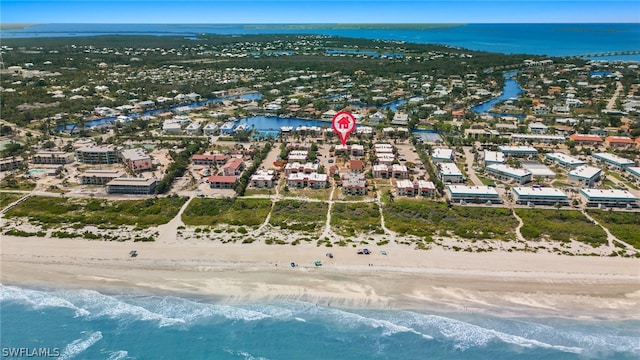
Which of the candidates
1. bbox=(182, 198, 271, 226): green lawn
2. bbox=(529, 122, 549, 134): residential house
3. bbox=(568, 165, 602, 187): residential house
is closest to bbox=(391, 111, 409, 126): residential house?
bbox=(529, 122, 549, 134): residential house

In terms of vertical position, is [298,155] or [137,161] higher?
[298,155]

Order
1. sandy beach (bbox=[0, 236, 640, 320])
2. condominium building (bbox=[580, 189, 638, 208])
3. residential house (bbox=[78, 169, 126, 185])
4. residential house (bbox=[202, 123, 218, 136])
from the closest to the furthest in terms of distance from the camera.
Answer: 1. sandy beach (bbox=[0, 236, 640, 320])
2. condominium building (bbox=[580, 189, 638, 208])
3. residential house (bbox=[78, 169, 126, 185])
4. residential house (bbox=[202, 123, 218, 136])

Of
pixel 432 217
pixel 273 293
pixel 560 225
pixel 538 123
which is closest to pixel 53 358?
pixel 273 293

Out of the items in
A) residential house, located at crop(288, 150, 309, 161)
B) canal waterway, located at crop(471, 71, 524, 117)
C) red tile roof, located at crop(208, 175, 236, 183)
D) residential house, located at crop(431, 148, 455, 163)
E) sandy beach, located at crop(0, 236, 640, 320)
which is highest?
canal waterway, located at crop(471, 71, 524, 117)

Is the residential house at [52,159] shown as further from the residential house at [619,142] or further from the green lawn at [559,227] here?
the residential house at [619,142]

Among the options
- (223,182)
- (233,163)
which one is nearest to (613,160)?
(233,163)

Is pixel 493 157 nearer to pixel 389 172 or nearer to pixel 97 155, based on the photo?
pixel 389 172

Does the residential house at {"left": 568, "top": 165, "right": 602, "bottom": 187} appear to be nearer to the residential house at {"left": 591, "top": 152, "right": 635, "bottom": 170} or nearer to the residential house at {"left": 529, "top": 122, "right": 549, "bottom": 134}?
the residential house at {"left": 591, "top": 152, "right": 635, "bottom": 170}
